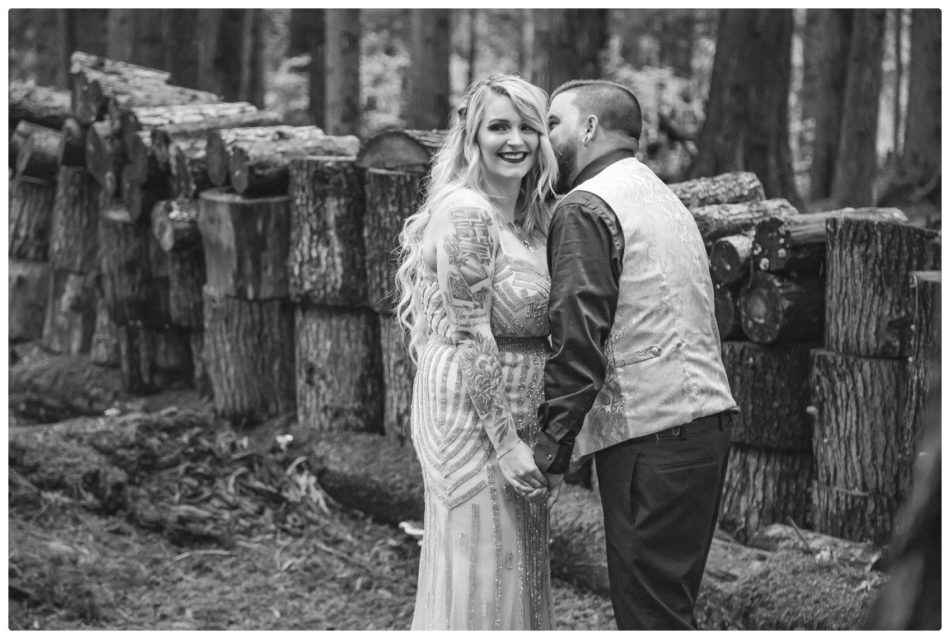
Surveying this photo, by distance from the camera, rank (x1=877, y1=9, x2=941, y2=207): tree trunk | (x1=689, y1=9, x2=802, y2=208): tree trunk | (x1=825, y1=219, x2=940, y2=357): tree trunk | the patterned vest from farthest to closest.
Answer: (x1=877, y1=9, x2=941, y2=207): tree trunk → (x1=689, y1=9, x2=802, y2=208): tree trunk → (x1=825, y1=219, x2=940, y2=357): tree trunk → the patterned vest

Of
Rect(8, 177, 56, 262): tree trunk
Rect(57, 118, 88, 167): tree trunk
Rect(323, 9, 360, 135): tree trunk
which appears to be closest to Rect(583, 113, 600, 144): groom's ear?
Rect(57, 118, 88, 167): tree trunk

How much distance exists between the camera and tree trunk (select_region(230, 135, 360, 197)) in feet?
21.4

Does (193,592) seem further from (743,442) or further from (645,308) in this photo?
(645,308)

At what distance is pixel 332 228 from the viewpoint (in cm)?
630

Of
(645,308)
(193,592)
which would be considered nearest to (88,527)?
(193,592)

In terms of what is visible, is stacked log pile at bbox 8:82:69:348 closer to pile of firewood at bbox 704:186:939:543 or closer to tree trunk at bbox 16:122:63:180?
tree trunk at bbox 16:122:63:180

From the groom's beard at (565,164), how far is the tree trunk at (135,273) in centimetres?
458

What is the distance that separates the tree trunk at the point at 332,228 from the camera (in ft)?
20.6

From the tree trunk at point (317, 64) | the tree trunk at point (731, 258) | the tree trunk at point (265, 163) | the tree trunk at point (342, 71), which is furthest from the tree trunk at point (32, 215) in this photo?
the tree trunk at point (317, 64)

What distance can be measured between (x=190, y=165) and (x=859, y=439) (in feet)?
13.8

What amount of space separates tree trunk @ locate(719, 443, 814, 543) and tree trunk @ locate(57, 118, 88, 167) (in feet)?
17.4

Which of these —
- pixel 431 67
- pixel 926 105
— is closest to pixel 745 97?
pixel 926 105

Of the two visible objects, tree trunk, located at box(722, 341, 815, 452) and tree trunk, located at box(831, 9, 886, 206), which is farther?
tree trunk, located at box(831, 9, 886, 206)

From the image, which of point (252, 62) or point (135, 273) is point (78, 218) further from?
point (252, 62)
